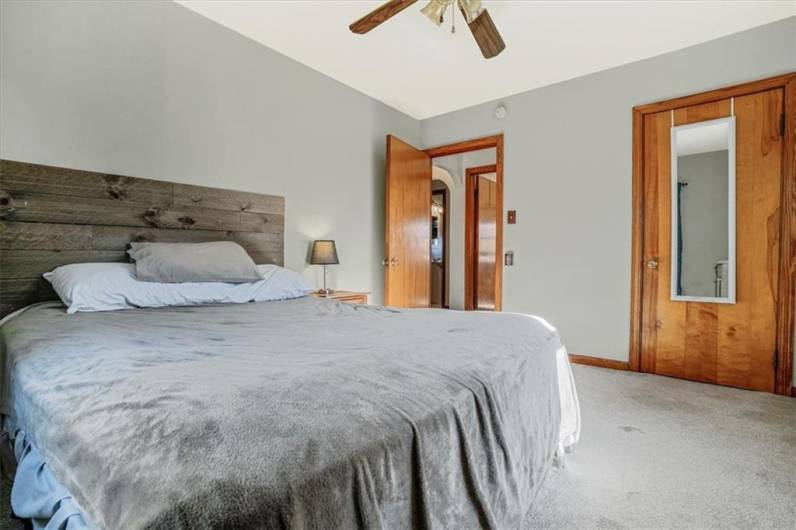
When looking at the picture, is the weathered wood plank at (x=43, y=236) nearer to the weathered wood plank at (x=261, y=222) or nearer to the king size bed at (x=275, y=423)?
Result: the king size bed at (x=275, y=423)

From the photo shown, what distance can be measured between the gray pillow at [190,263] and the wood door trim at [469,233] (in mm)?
3951

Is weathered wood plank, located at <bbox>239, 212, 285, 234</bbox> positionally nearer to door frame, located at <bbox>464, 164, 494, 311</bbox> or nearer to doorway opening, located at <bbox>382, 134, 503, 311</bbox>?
doorway opening, located at <bbox>382, 134, 503, 311</bbox>

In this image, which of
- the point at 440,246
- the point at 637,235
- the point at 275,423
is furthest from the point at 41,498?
the point at 440,246

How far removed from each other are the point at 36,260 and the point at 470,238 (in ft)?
16.0

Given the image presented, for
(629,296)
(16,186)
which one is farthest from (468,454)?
(629,296)

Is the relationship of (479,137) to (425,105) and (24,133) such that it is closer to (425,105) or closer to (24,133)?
(425,105)

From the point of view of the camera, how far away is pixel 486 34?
7.20 ft

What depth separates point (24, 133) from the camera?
6.31 ft

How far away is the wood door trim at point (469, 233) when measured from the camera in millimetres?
5742

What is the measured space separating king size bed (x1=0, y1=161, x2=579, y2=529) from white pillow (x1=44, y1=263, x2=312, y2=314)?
0.30m

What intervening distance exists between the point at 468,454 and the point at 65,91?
8.67 feet

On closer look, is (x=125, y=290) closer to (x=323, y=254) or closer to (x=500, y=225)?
(x=323, y=254)

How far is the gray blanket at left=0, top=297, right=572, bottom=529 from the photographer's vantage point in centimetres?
51

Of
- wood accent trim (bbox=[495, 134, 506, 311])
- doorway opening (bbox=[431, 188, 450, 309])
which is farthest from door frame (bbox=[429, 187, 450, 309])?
wood accent trim (bbox=[495, 134, 506, 311])
